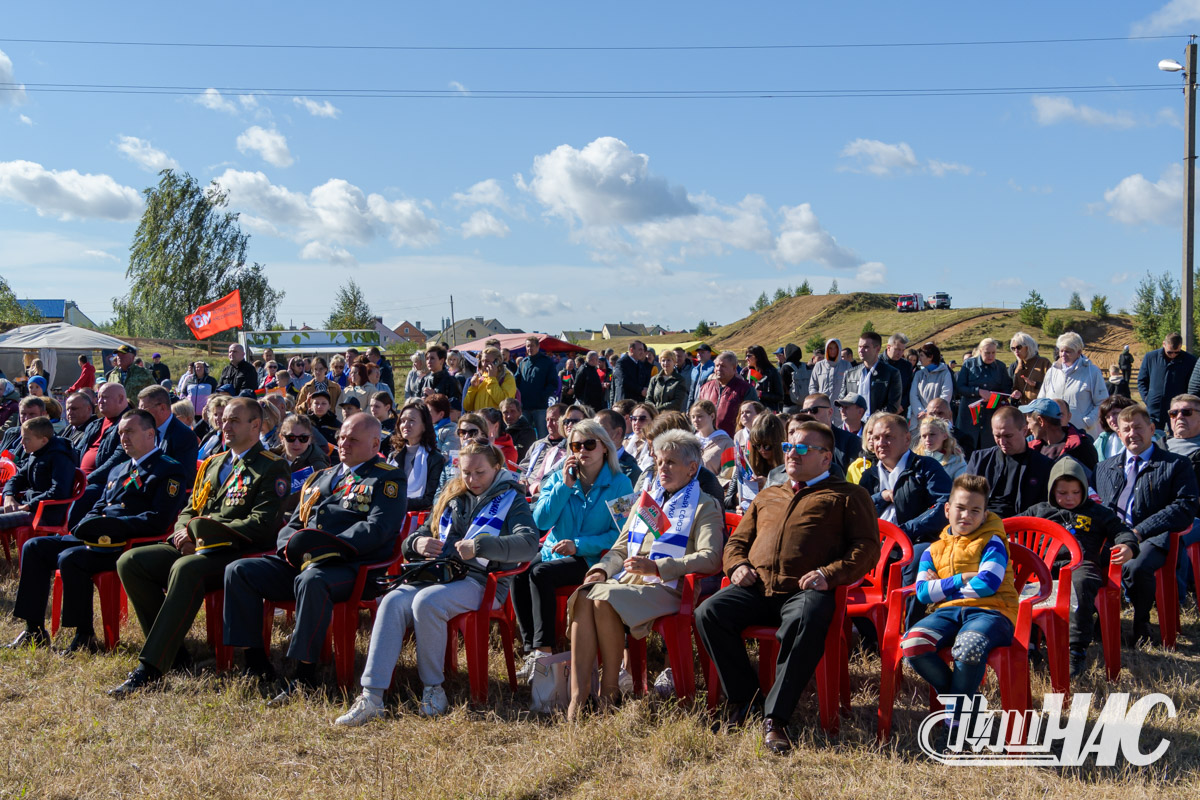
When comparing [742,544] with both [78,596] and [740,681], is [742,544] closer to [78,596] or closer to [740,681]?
[740,681]

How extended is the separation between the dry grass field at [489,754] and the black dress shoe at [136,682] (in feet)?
0.25

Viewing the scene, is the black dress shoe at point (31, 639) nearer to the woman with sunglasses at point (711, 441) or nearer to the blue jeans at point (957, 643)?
the woman with sunglasses at point (711, 441)

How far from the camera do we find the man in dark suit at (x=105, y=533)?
4.73 metres

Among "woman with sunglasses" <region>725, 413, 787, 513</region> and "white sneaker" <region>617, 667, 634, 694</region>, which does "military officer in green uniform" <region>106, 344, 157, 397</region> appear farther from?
"white sneaker" <region>617, 667, 634, 694</region>

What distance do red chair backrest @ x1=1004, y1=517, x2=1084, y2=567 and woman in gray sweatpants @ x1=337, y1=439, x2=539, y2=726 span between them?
2.23 m

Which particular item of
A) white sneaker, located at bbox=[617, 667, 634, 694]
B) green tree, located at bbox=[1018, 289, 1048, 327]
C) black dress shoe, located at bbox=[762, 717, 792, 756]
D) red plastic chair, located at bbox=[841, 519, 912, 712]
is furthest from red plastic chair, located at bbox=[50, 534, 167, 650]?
green tree, located at bbox=[1018, 289, 1048, 327]

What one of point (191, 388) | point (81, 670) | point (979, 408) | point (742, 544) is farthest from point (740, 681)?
point (191, 388)

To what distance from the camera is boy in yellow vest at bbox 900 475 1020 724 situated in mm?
3219

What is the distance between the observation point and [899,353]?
8.46 meters

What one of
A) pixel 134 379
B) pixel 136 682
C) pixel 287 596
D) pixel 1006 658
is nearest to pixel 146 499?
pixel 136 682

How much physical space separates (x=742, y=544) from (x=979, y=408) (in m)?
4.98

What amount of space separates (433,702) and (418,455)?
2311 mm

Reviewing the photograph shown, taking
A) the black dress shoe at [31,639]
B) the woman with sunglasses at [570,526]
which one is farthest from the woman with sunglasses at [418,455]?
the black dress shoe at [31,639]

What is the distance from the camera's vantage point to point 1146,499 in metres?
4.52
